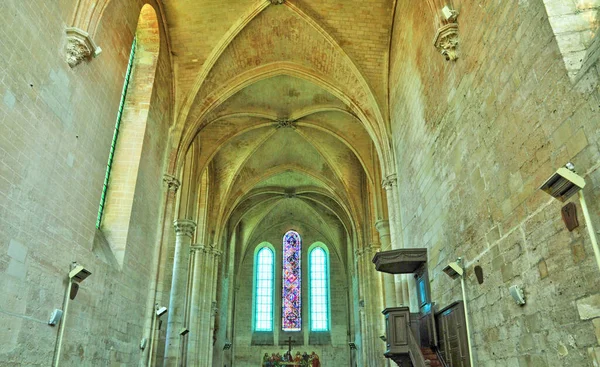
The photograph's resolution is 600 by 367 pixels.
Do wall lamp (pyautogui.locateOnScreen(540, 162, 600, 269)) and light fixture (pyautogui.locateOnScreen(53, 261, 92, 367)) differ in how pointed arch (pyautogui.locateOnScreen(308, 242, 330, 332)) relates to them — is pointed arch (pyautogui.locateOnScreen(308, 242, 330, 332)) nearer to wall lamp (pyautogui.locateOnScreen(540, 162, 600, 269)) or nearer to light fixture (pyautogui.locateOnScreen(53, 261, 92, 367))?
light fixture (pyautogui.locateOnScreen(53, 261, 92, 367))

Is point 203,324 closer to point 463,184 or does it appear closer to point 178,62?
point 178,62

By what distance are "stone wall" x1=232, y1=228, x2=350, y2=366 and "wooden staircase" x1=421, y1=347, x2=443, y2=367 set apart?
1881cm

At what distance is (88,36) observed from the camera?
815cm

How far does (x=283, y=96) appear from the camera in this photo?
18.7m

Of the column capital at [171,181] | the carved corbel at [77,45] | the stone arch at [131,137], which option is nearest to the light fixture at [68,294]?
the stone arch at [131,137]

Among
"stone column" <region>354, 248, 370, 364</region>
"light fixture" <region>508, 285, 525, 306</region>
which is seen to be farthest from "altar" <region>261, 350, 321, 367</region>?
"light fixture" <region>508, 285, 525, 306</region>

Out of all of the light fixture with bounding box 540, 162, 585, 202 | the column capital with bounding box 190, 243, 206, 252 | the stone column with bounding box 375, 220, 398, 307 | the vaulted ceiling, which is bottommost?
the light fixture with bounding box 540, 162, 585, 202

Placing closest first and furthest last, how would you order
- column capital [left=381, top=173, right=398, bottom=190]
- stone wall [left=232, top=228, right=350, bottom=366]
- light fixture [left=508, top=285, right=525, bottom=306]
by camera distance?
light fixture [left=508, top=285, right=525, bottom=306], column capital [left=381, top=173, right=398, bottom=190], stone wall [left=232, top=228, right=350, bottom=366]

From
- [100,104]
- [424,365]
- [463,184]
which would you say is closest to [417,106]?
[463,184]

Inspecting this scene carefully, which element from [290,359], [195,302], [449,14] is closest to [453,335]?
[449,14]

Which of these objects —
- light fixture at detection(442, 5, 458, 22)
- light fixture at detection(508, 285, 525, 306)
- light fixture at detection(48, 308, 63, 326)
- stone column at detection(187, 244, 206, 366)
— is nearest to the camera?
light fixture at detection(508, 285, 525, 306)

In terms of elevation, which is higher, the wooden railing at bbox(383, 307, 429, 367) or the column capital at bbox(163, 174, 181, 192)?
the column capital at bbox(163, 174, 181, 192)

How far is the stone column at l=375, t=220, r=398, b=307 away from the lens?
56.5 feet

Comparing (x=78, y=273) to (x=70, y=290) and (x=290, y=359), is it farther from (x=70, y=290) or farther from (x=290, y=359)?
(x=290, y=359)
